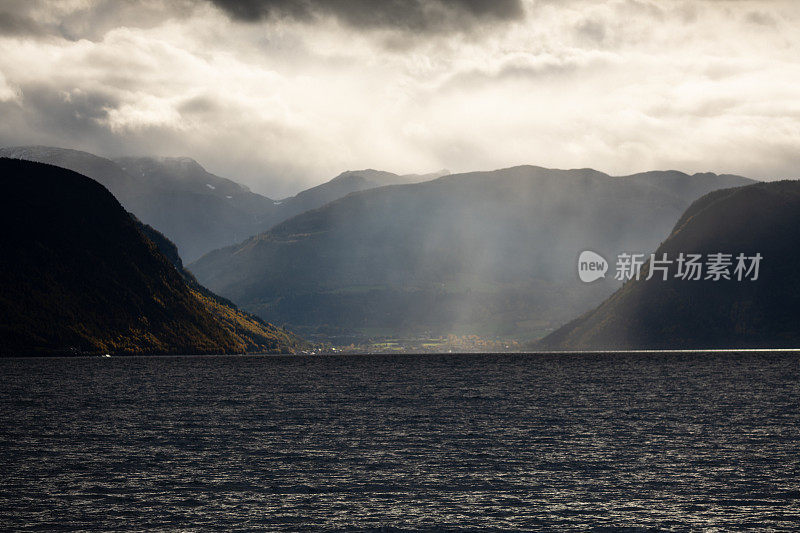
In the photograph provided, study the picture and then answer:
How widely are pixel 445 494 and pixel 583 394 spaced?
425 feet

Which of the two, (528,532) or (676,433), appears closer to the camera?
(528,532)

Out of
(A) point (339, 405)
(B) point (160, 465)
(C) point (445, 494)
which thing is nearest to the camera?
(C) point (445, 494)

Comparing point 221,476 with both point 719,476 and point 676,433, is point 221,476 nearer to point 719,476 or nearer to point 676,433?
point 719,476

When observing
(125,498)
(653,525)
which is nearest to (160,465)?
(125,498)

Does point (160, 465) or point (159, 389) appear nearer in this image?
point (160, 465)

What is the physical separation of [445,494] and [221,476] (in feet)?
59.0

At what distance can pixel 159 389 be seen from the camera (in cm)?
18775

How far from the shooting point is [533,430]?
98438mm

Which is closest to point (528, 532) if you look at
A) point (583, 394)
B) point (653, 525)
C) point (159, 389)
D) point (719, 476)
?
point (653, 525)

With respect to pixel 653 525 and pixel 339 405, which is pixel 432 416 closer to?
pixel 339 405

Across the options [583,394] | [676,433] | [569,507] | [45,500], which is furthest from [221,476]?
[583,394]

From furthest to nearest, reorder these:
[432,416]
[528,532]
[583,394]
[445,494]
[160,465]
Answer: [583,394] → [432,416] → [160,465] → [445,494] → [528,532]

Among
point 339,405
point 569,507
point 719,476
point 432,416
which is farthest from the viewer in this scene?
point 339,405

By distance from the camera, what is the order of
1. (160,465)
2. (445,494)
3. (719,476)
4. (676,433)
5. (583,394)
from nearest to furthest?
(445,494), (719,476), (160,465), (676,433), (583,394)
